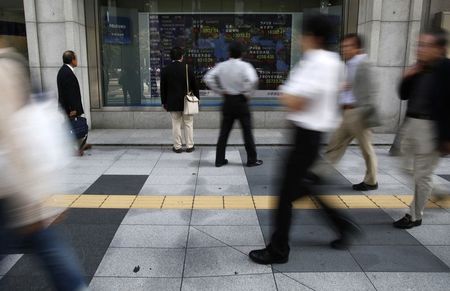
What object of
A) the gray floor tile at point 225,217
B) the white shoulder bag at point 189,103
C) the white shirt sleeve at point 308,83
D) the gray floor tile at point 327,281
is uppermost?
the white shirt sleeve at point 308,83

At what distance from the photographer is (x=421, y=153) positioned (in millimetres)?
3850

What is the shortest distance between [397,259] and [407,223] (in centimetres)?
74

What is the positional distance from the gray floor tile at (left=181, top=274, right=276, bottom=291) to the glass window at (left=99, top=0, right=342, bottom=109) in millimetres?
6850

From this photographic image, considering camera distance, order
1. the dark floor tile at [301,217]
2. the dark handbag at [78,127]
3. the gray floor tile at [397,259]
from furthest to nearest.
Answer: the dark handbag at [78,127] < the dark floor tile at [301,217] < the gray floor tile at [397,259]

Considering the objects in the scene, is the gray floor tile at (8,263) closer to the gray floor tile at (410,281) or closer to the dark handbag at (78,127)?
the gray floor tile at (410,281)

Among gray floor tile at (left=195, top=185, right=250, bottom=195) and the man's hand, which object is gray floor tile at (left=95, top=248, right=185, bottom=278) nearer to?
the man's hand

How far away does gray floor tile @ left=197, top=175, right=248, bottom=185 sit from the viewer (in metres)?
5.63

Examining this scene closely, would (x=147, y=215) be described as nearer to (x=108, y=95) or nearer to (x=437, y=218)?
(x=437, y=218)

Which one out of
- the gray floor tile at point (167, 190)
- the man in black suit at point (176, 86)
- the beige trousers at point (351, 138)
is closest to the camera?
the beige trousers at point (351, 138)

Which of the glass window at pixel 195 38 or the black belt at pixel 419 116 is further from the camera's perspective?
the glass window at pixel 195 38

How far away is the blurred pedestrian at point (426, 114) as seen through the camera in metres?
3.38

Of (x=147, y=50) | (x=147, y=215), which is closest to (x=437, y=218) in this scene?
(x=147, y=215)

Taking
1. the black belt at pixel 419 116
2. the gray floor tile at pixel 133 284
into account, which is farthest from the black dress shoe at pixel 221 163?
the gray floor tile at pixel 133 284

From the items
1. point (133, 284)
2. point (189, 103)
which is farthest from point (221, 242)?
point (189, 103)
